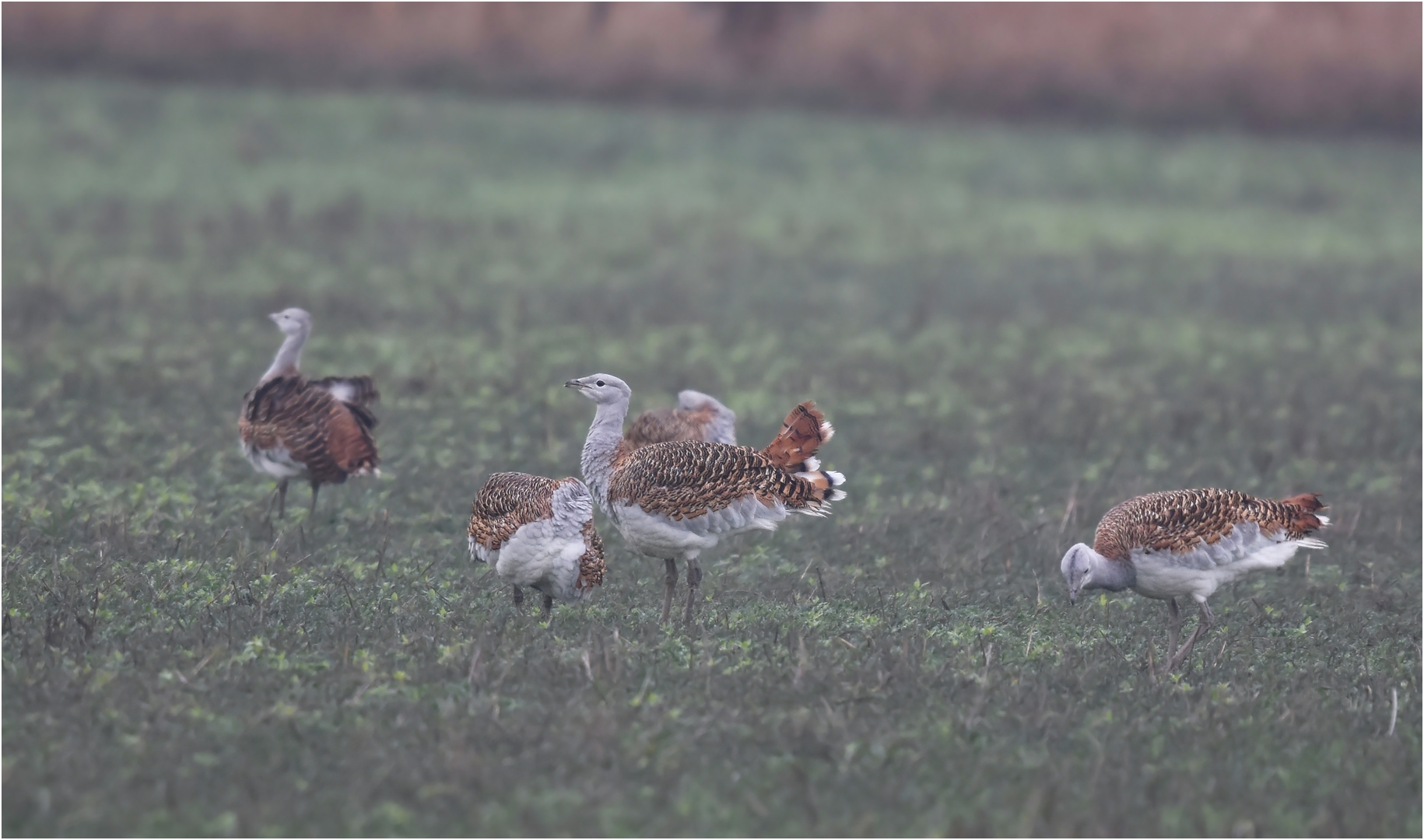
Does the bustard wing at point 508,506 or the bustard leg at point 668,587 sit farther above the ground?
the bustard wing at point 508,506

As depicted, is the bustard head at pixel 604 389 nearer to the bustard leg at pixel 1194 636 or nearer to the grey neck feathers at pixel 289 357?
the grey neck feathers at pixel 289 357

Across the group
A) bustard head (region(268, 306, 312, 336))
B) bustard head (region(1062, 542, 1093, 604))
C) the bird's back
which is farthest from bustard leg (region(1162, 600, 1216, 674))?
bustard head (region(268, 306, 312, 336))

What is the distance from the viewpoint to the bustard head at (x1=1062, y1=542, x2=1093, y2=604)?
729cm

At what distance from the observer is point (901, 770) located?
5730mm

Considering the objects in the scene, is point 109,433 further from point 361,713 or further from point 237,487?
point 361,713

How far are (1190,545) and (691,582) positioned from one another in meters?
2.30

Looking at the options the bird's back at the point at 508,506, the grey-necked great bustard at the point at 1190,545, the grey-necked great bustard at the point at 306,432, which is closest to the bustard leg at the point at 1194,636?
the grey-necked great bustard at the point at 1190,545

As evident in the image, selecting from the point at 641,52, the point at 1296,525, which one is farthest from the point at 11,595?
the point at 641,52

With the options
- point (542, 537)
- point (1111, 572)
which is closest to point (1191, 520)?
point (1111, 572)

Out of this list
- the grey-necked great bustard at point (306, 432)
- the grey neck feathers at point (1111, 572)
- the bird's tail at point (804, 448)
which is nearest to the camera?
the grey neck feathers at point (1111, 572)

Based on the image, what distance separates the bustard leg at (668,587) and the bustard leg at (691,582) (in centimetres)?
8

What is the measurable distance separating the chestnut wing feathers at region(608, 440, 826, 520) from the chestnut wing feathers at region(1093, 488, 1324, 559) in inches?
56.6

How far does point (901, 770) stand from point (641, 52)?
21645 millimetres

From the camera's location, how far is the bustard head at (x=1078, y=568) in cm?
729
